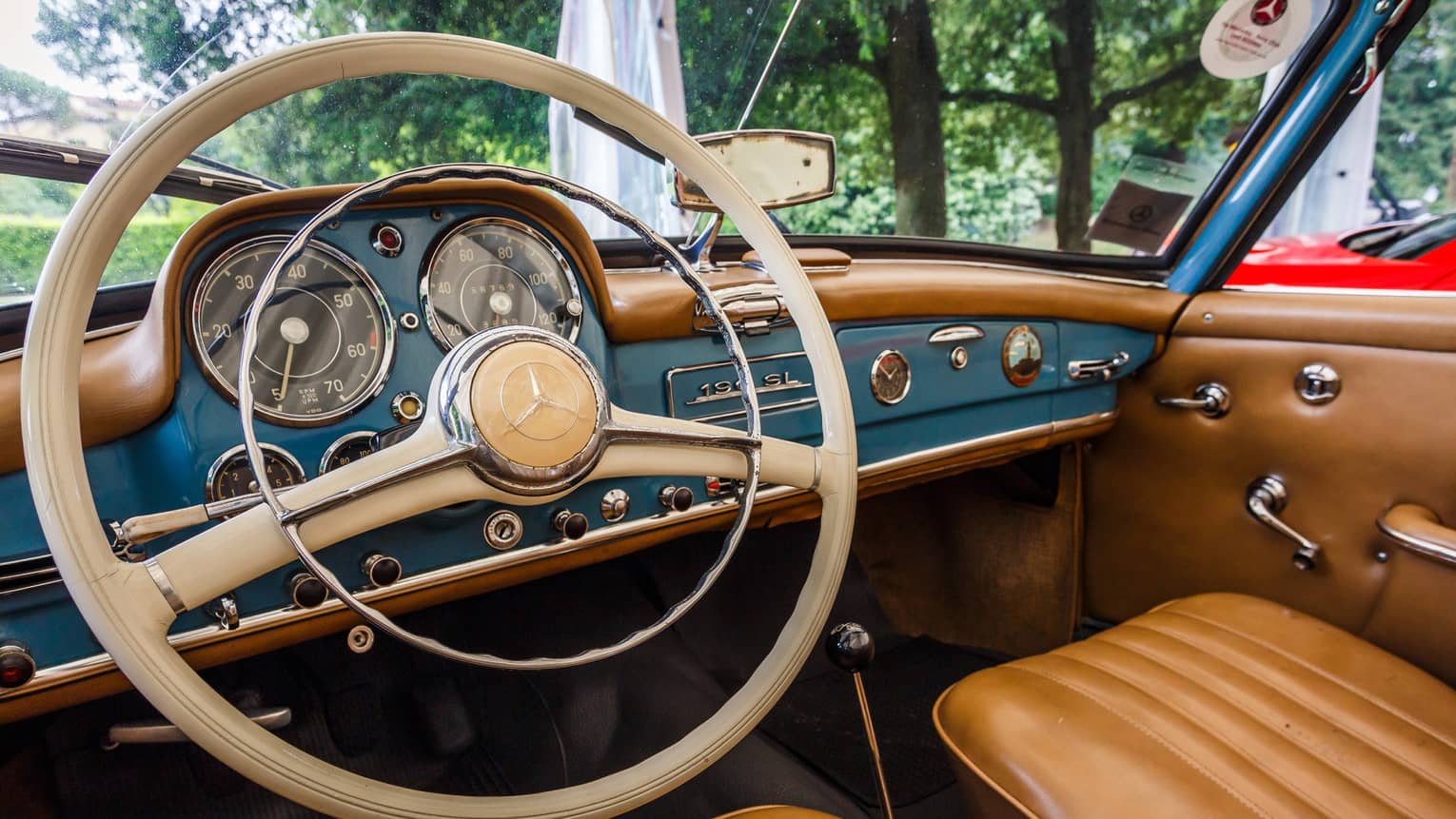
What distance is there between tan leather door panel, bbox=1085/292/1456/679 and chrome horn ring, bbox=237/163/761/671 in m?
1.15

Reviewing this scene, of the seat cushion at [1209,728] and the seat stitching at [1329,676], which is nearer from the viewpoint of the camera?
the seat cushion at [1209,728]

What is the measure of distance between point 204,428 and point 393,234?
28cm

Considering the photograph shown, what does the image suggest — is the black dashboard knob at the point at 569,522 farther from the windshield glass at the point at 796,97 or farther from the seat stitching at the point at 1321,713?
the seat stitching at the point at 1321,713

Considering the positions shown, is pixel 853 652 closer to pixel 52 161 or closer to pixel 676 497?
pixel 676 497


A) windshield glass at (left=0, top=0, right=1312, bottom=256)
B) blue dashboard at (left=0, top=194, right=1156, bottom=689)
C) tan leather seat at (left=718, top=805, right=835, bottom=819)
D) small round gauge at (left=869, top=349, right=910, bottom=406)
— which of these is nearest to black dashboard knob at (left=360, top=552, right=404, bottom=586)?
blue dashboard at (left=0, top=194, right=1156, bottom=689)

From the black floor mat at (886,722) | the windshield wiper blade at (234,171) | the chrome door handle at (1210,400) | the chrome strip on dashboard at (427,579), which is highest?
the windshield wiper blade at (234,171)

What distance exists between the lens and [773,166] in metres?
1.21

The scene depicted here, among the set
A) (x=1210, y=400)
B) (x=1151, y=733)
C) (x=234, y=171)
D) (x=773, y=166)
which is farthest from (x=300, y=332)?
(x=1210, y=400)

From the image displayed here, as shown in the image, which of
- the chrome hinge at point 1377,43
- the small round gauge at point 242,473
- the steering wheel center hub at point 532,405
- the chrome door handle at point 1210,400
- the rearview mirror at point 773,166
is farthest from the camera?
the chrome door handle at point 1210,400

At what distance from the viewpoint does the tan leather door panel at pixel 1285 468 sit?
138 cm

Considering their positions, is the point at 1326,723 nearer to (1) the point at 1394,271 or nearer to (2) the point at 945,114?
(2) the point at 945,114

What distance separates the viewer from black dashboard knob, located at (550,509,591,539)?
1.05m

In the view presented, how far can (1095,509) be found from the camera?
190cm

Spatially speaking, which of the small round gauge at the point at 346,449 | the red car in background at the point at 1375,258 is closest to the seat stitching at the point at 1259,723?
the small round gauge at the point at 346,449
